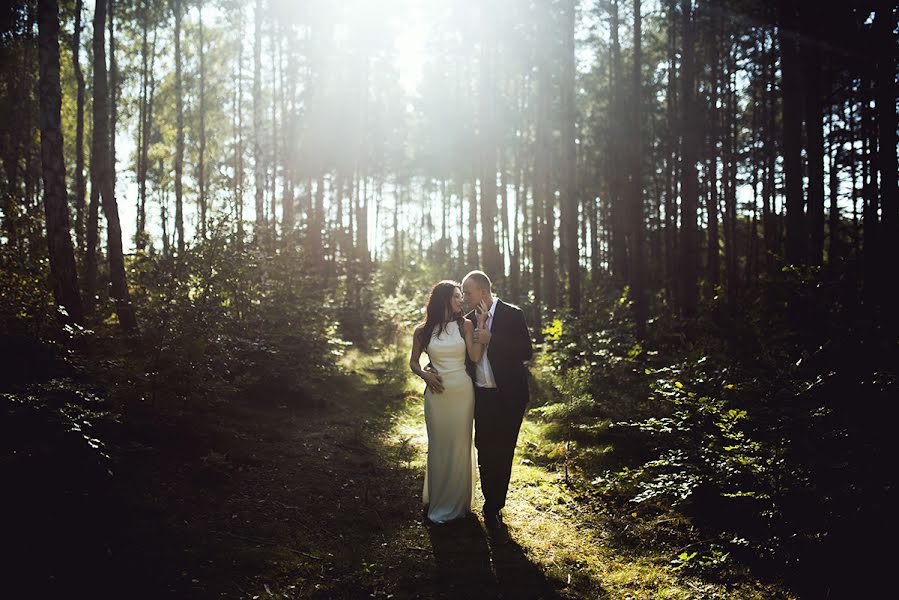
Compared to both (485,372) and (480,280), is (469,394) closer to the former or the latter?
(485,372)

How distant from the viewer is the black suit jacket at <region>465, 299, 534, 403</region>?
229 inches

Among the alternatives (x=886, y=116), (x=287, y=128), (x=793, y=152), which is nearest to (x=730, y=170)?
(x=886, y=116)

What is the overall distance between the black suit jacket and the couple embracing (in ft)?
0.03

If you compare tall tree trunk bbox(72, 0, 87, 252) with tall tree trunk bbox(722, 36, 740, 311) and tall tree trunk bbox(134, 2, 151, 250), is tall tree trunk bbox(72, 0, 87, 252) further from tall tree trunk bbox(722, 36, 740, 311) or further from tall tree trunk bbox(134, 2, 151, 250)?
tall tree trunk bbox(722, 36, 740, 311)

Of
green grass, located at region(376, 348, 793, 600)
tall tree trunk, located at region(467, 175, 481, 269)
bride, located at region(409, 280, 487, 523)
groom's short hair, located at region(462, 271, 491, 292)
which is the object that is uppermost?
tall tree trunk, located at region(467, 175, 481, 269)

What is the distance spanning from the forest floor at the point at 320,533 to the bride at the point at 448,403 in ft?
0.94

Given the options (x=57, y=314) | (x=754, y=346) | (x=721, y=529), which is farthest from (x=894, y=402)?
(x=57, y=314)

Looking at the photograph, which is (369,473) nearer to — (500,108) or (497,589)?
(497,589)

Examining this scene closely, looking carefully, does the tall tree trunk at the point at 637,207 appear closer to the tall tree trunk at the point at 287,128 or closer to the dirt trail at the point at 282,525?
the dirt trail at the point at 282,525

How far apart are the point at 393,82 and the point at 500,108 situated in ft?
24.1

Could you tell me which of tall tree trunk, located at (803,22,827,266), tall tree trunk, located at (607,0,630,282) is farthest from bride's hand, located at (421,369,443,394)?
tall tree trunk, located at (607,0,630,282)

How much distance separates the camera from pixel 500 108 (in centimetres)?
2292

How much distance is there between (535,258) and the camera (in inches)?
881

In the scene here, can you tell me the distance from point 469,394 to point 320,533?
1898mm
